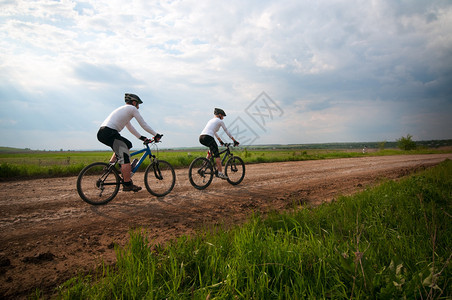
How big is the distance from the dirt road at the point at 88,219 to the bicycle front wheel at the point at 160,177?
32 cm

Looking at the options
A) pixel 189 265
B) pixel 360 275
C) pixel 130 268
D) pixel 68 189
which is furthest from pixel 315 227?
pixel 68 189

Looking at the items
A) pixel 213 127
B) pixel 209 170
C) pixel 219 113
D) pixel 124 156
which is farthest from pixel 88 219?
pixel 219 113

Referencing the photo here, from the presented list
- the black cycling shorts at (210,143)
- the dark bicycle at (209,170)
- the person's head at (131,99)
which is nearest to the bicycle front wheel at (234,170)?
the dark bicycle at (209,170)

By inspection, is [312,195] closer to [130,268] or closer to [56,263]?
[130,268]

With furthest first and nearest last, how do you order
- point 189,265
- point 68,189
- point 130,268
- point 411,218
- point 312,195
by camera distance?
point 68,189
point 312,195
point 411,218
point 189,265
point 130,268

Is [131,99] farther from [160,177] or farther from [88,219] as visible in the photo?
[88,219]

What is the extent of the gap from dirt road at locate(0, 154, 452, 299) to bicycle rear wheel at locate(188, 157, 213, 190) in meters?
0.32

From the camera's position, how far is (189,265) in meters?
2.27

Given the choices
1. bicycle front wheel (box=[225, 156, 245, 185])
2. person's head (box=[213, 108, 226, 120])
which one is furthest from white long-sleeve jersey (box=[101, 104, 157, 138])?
bicycle front wheel (box=[225, 156, 245, 185])

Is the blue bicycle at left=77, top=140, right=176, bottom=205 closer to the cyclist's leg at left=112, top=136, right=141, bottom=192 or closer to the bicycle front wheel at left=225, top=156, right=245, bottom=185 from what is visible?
the cyclist's leg at left=112, top=136, right=141, bottom=192

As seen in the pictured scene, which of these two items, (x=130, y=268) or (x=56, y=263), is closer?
(x=130, y=268)

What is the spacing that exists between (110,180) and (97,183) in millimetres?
339

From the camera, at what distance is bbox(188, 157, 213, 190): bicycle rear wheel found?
7234 millimetres

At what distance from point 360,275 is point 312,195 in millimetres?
4636
